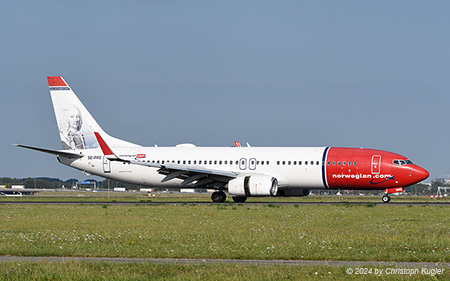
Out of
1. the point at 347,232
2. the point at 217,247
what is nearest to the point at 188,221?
the point at 347,232

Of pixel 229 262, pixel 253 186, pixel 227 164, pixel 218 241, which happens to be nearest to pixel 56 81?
pixel 227 164

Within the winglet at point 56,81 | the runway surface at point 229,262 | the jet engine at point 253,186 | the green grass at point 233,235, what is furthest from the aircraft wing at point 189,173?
the runway surface at point 229,262

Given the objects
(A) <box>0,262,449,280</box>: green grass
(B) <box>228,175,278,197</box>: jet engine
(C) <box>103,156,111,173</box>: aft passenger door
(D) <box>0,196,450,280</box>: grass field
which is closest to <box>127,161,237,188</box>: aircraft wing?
(B) <box>228,175,278,197</box>: jet engine

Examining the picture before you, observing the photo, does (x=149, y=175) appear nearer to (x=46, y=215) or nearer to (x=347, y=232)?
(x=46, y=215)

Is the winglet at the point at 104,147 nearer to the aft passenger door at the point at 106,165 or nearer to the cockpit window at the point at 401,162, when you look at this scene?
the aft passenger door at the point at 106,165

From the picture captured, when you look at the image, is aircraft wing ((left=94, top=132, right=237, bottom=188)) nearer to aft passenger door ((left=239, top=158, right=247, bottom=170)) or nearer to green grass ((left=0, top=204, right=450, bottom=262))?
aft passenger door ((left=239, top=158, right=247, bottom=170))

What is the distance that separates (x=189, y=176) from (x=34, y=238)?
27064 millimetres

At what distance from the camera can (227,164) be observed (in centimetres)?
4953

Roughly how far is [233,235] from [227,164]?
87.2 feet

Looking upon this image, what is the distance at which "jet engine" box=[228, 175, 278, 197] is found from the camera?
45.9 m

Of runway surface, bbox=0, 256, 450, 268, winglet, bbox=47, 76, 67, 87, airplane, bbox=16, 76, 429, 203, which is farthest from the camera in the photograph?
winglet, bbox=47, 76, 67, 87

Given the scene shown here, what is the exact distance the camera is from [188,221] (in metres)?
29.7

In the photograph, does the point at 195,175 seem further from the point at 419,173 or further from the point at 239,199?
the point at 419,173

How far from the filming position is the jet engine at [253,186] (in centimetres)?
4591
